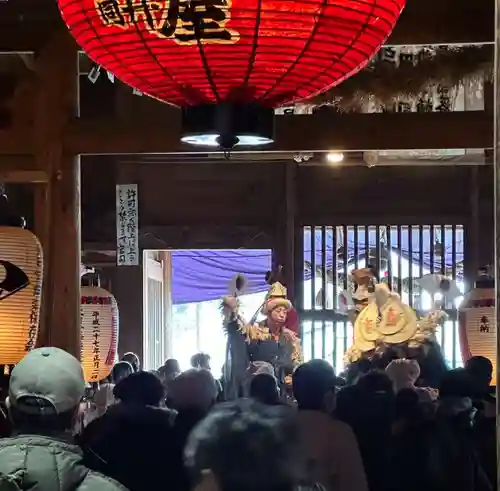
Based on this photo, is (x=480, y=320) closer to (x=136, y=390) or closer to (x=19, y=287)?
(x=136, y=390)

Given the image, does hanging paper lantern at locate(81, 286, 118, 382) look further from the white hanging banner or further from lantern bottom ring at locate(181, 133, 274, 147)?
lantern bottom ring at locate(181, 133, 274, 147)

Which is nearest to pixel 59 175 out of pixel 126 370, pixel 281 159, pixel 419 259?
pixel 126 370

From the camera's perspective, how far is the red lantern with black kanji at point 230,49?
7.75ft

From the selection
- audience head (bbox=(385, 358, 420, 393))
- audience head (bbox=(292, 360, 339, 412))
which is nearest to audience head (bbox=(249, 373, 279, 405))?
audience head (bbox=(292, 360, 339, 412))

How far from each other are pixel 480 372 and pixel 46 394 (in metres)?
2.73

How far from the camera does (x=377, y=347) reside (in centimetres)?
740

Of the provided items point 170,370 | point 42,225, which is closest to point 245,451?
point 42,225

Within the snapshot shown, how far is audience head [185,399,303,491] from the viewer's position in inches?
102

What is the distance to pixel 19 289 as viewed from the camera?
14.8 feet

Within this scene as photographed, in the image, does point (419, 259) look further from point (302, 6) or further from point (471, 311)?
point (302, 6)

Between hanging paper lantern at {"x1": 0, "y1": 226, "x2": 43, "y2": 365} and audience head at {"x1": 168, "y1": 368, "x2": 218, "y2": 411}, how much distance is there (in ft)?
2.52

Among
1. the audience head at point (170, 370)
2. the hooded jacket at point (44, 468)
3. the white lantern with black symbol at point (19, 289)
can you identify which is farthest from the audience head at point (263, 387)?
the audience head at point (170, 370)

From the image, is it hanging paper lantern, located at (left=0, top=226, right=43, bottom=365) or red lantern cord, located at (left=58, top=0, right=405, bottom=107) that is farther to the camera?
hanging paper lantern, located at (left=0, top=226, right=43, bottom=365)

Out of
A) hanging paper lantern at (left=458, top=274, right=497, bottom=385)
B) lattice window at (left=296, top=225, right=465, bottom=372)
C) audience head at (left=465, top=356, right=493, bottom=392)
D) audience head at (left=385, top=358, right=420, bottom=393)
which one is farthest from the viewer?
lattice window at (left=296, top=225, right=465, bottom=372)
